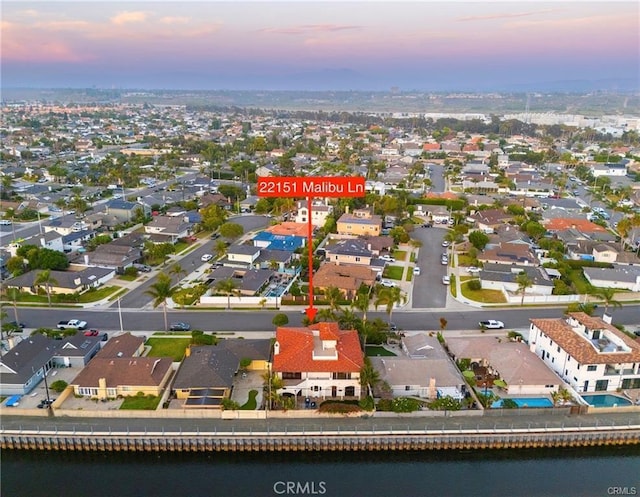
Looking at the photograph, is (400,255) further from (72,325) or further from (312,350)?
(72,325)

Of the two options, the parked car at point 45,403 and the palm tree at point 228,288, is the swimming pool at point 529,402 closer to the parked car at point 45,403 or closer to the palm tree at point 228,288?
the palm tree at point 228,288

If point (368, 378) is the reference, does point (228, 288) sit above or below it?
above

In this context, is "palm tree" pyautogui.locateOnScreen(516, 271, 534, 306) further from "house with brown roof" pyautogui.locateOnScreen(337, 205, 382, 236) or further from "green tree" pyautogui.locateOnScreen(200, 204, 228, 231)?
"green tree" pyautogui.locateOnScreen(200, 204, 228, 231)

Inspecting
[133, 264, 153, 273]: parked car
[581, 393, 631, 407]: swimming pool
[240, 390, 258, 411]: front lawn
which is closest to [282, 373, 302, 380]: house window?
[240, 390, 258, 411]: front lawn

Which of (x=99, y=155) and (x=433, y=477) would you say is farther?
(x=99, y=155)

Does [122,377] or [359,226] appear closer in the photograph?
[122,377]

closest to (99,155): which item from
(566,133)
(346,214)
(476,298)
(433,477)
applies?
(346,214)

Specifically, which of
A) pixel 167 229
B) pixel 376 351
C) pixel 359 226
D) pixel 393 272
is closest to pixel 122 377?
pixel 376 351

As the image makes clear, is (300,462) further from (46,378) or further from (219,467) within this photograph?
(46,378)

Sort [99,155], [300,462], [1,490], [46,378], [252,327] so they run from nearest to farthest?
[1,490]
[300,462]
[46,378]
[252,327]
[99,155]
